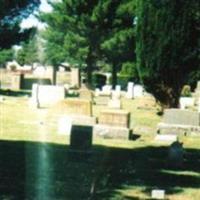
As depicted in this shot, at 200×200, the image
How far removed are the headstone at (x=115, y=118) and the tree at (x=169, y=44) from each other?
655cm

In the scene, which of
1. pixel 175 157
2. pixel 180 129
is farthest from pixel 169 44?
pixel 175 157

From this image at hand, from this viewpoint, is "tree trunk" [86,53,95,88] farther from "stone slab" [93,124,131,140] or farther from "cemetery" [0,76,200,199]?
"stone slab" [93,124,131,140]

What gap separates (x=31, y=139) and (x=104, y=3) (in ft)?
98.9

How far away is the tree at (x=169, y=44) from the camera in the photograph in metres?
24.1

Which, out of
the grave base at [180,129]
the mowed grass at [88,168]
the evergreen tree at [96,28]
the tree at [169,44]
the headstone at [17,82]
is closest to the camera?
the mowed grass at [88,168]

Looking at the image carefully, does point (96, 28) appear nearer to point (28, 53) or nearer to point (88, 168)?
point (88, 168)

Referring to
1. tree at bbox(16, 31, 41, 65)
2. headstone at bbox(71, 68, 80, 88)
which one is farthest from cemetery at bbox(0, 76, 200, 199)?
tree at bbox(16, 31, 41, 65)

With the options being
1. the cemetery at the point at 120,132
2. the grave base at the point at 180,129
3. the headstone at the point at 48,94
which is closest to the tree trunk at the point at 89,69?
the cemetery at the point at 120,132

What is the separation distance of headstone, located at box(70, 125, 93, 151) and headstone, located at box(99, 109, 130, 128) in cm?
367

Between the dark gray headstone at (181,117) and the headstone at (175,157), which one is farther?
the dark gray headstone at (181,117)

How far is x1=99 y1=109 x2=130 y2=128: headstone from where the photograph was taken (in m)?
18.1

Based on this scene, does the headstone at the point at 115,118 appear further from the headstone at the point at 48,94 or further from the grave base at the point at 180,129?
the headstone at the point at 48,94

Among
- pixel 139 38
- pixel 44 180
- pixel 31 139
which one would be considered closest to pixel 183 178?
pixel 44 180

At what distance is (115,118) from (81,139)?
3867mm
